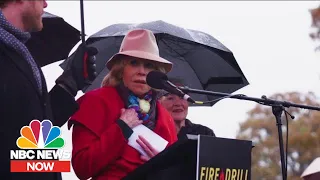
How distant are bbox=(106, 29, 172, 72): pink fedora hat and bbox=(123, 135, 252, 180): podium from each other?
1226 millimetres

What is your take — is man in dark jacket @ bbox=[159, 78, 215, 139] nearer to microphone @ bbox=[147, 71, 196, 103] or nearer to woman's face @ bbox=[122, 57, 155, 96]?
woman's face @ bbox=[122, 57, 155, 96]

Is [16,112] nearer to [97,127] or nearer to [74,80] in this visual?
[74,80]

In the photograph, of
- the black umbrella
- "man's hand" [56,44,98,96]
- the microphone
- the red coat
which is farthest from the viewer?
the black umbrella

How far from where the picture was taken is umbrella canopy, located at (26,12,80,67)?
4.67 m

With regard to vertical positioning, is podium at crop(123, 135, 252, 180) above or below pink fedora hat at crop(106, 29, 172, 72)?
below

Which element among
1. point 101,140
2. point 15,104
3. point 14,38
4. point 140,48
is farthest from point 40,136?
point 140,48

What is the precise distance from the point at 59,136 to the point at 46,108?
0.20 metres

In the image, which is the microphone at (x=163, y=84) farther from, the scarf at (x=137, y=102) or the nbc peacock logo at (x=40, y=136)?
the nbc peacock logo at (x=40, y=136)

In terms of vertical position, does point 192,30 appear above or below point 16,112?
above

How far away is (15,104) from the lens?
294 cm

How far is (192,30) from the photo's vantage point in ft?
20.8

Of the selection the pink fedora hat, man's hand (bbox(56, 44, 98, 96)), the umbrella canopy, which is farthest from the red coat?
the umbrella canopy

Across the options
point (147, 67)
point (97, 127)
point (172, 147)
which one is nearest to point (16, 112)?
point (172, 147)

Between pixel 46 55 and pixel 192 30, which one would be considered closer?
pixel 46 55
